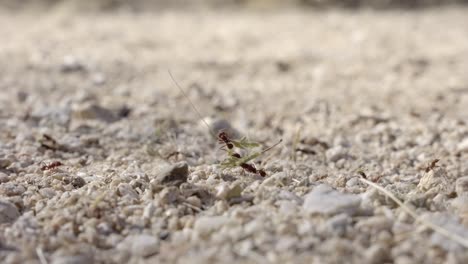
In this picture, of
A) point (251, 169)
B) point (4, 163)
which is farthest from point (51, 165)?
point (251, 169)

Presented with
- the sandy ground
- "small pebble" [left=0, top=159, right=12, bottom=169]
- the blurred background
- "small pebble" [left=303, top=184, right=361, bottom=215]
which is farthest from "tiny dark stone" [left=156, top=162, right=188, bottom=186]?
the blurred background

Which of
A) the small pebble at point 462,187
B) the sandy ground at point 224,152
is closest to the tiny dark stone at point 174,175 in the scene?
the sandy ground at point 224,152

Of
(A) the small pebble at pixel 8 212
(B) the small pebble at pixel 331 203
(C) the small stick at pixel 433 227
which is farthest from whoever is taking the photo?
(A) the small pebble at pixel 8 212

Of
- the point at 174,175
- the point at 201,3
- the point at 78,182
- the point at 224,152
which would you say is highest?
the point at 174,175

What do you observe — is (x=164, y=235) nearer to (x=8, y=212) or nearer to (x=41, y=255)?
(x=41, y=255)

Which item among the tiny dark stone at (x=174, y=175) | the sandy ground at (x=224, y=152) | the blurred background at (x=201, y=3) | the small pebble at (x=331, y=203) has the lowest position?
the blurred background at (x=201, y=3)

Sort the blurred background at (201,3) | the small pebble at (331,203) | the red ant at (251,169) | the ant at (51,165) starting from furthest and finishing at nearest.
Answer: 1. the blurred background at (201,3)
2. the ant at (51,165)
3. the red ant at (251,169)
4. the small pebble at (331,203)

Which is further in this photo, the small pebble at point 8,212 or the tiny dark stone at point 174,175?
the tiny dark stone at point 174,175

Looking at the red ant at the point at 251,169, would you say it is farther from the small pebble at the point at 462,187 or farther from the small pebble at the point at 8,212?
the small pebble at the point at 8,212

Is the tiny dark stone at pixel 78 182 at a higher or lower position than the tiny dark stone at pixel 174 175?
lower

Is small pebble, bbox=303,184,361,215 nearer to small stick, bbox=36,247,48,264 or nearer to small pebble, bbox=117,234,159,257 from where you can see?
small pebble, bbox=117,234,159,257
